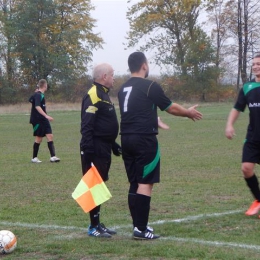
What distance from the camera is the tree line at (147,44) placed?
5850 cm

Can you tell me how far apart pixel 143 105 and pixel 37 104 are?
772 centimetres

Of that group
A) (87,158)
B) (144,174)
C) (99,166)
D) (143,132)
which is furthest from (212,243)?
(87,158)

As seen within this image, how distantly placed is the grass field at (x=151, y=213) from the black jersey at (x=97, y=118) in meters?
1.06

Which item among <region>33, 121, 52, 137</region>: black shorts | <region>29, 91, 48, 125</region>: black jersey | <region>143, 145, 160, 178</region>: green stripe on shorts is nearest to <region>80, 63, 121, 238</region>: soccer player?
<region>143, 145, 160, 178</region>: green stripe on shorts

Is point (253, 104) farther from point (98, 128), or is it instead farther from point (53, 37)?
point (53, 37)

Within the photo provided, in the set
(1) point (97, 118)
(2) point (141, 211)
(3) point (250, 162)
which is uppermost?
(1) point (97, 118)

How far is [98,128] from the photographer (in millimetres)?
6648

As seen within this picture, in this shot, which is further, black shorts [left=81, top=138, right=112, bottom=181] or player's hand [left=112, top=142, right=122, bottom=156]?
player's hand [left=112, top=142, right=122, bottom=156]

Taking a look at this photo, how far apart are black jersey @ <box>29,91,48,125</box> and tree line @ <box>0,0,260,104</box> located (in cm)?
4434

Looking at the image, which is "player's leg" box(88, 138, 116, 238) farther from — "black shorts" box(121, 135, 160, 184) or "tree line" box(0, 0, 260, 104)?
"tree line" box(0, 0, 260, 104)

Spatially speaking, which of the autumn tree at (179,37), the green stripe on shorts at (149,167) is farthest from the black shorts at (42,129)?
the autumn tree at (179,37)

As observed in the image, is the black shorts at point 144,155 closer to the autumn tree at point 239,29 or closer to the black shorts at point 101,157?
the black shorts at point 101,157

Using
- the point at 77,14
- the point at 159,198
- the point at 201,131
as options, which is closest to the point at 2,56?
the point at 77,14

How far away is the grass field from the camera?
5.79 metres
